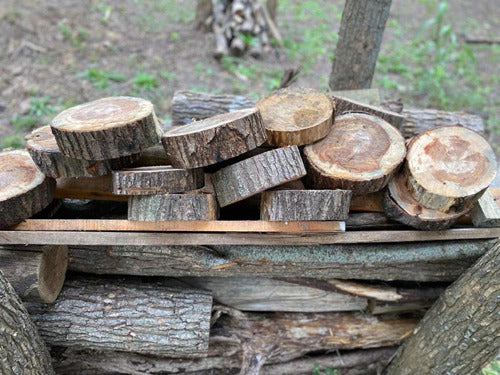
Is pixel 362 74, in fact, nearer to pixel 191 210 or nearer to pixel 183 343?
pixel 191 210

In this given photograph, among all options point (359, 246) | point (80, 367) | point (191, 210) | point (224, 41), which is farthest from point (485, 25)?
point (80, 367)

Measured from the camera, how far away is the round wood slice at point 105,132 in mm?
2035

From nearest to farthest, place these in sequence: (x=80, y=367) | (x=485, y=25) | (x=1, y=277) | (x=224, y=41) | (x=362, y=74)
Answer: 1. (x=1, y=277)
2. (x=80, y=367)
3. (x=362, y=74)
4. (x=224, y=41)
5. (x=485, y=25)

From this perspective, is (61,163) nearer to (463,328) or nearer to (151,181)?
(151,181)

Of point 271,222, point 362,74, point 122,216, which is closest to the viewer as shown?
point 271,222

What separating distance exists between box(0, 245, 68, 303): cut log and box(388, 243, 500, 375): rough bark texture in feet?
7.37

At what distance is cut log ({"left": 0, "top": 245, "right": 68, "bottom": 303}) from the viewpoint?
229cm

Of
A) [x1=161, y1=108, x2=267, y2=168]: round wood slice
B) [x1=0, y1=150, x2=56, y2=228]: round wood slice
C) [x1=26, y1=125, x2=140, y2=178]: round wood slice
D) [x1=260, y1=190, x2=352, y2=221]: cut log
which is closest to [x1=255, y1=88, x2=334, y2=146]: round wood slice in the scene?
Answer: [x1=161, y1=108, x2=267, y2=168]: round wood slice

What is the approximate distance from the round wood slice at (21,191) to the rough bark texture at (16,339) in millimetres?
349

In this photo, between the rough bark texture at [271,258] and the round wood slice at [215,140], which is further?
the rough bark texture at [271,258]

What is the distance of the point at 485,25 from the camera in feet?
27.0

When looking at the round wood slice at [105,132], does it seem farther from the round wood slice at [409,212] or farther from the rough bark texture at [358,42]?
the rough bark texture at [358,42]

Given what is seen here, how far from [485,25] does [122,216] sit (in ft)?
27.9

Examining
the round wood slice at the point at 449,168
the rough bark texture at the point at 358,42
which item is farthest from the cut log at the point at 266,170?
the rough bark texture at the point at 358,42
